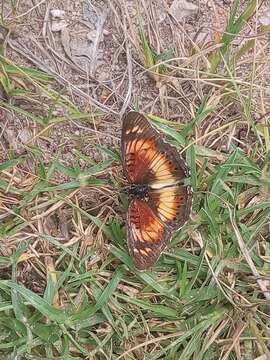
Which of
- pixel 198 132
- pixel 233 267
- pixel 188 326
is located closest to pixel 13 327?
pixel 188 326

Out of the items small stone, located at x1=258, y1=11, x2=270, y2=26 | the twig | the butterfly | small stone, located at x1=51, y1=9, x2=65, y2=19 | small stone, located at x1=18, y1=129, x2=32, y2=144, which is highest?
small stone, located at x1=258, y1=11, x2=270, y2=26

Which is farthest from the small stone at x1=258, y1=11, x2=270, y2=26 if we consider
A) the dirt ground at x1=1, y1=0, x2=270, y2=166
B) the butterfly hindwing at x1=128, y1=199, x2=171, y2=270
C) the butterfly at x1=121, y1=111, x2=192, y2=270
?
the butterfly hindwing at x1=128, y1=199, x2=171, y2=270

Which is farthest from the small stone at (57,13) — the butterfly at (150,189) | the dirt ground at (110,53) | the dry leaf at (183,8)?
the butterfly at (150,189)

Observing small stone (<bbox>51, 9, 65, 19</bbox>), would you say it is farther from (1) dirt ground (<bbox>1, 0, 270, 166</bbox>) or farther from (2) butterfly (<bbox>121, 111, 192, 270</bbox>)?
(2) butterfly (<bbox>121, 111, 192, 270</bbox>)

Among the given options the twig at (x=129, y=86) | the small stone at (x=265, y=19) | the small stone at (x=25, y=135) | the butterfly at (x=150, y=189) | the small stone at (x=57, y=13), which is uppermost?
the small stone at (x=265, y=19)

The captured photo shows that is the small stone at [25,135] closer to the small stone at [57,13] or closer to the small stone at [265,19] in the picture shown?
the small stone at [57,13]

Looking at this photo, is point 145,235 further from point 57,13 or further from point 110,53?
point 57,13

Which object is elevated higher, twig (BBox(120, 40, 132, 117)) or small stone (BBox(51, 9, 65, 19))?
small stone (BBox(51, 9, 65, 19))

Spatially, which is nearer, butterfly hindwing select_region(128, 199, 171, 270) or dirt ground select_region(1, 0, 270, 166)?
butterfly hindwing select_region(128, 199, 171, 270)
